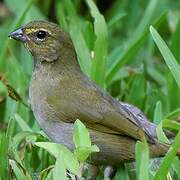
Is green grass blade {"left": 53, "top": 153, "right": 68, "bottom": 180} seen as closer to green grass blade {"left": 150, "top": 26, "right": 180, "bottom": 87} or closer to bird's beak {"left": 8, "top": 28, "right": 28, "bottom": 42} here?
green grass blade {"left": 150, "top": 26, "right": 180, "bottom": 87}

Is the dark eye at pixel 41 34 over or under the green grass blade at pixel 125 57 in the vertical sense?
over

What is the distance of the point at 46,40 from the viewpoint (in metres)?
4.88

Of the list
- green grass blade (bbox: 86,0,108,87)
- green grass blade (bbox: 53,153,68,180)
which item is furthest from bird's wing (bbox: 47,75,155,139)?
green grass blade (bbox: 86,0,108,87)

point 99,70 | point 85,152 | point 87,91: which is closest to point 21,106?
point 99,70

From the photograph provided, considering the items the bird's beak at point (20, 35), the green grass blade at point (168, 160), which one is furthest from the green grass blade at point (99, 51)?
the green grass blade at point (168, 160)

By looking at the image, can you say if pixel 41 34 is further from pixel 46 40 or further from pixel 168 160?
pixel 168 160

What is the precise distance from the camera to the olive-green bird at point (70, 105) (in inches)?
178

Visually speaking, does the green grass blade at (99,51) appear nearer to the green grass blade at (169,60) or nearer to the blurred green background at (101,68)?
the blurred green background at (101,68)

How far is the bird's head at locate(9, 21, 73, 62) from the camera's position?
4.86 metres

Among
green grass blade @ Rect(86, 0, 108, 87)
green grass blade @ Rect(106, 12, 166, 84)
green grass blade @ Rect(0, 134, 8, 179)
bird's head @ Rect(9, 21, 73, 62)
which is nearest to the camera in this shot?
green grass blade @ Rect(0, 134, 8, 179)


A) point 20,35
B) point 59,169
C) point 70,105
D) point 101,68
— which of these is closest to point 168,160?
point 59,169

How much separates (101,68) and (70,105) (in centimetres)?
101

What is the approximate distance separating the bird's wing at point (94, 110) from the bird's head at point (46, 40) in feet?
0.90

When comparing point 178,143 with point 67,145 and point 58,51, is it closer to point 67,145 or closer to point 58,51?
point 67,145
